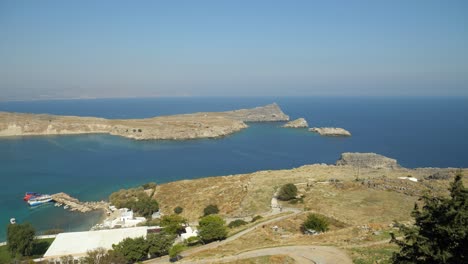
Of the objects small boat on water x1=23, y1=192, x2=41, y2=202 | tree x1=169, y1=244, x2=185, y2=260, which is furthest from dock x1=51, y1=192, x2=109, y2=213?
tree x1=169, y1=244, x2=185, y2=260

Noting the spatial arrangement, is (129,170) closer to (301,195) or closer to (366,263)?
(301,195)

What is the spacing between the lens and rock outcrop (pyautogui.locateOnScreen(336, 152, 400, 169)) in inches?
3248

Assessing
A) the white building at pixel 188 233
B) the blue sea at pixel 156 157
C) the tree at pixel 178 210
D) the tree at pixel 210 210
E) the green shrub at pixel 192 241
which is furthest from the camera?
the blue sea at pixel 156 157

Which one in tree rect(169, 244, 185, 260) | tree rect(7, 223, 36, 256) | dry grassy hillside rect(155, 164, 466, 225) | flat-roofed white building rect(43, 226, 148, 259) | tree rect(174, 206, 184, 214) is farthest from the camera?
tree rect(174, 206, 184, 214)

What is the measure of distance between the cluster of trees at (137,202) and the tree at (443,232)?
4060 centimetres

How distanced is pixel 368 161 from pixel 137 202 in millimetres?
61125

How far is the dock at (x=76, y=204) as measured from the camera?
5356 centimetres

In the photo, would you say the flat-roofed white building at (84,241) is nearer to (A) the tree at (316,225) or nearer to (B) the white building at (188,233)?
(B) the white building at (188,233)

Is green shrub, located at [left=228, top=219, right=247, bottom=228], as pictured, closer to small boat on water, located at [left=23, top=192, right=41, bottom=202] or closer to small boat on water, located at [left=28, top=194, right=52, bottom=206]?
small boat on water, located at [left=28, top=194, right=52, bottom=206]

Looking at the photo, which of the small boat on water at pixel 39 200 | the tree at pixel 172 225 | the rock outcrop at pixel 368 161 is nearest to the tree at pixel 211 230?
the tree at pixel 172 225

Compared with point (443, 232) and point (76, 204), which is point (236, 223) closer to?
point (443, 232)

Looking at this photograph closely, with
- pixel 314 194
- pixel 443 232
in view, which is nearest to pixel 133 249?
pixel 314 194

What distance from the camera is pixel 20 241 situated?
33750 millimetres

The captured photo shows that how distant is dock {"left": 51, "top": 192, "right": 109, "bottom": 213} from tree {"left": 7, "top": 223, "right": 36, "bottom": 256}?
1753 centimetres
